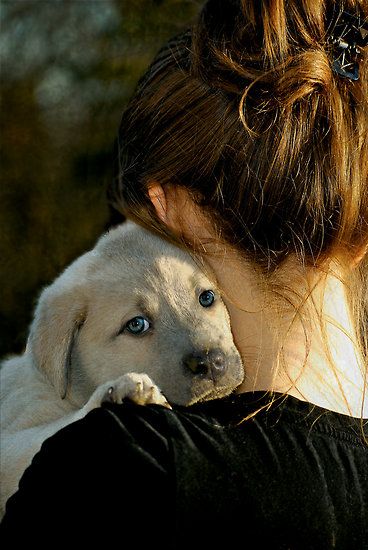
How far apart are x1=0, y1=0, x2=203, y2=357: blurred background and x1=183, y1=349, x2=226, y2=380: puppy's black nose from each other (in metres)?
3.99

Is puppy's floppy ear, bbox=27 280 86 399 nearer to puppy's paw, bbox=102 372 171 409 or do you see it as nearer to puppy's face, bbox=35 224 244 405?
puppy's face, bbox=35 224 244 405

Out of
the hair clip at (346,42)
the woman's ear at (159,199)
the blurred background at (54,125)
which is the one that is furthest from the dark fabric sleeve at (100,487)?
the blurred background at (54,125)

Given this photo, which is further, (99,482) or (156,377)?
(156,377)

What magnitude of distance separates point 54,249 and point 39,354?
12.6 ft

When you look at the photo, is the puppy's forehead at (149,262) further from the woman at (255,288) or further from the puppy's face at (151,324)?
the woman at (255,288)

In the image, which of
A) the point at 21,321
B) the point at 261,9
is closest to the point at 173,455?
the point at 261,9

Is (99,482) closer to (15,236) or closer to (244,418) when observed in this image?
(244,418)

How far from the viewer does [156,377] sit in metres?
2.34

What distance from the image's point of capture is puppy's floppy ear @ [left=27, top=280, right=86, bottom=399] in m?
2.50

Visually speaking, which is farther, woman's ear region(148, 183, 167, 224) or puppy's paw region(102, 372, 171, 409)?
woman's ear region(148, 183, 167, 224)

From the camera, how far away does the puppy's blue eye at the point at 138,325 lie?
2.45m

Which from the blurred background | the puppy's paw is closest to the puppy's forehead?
the puppy's paw

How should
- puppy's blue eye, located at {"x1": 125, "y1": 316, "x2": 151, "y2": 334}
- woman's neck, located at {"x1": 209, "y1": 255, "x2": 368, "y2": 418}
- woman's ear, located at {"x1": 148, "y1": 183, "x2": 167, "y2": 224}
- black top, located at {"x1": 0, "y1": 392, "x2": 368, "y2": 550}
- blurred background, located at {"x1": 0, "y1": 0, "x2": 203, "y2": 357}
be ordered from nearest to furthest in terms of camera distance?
1. black top, located at {"x1": 0, "y1": 392, "x2": 368, "y2": 550}
2. woman's neck, located at {"x1": 209, "y1": 255, "x2": 368, "y2": 418}
3. woman's ear, located at {"x1": 148, "y1": 183, "x2": 167, "y2": 224}
4. puppy's blue eye, located at {"x1": 125, "y1": 316, "x2": 151, "y2": 334}
5. blurred background, located at {"x1": 0, "y1": 0, "x2": 203, "y2": 357}

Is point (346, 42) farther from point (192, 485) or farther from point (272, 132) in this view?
point (192, 485)
